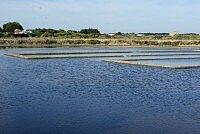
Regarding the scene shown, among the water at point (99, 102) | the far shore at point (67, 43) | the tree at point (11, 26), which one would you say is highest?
the tree at point (11, 26)

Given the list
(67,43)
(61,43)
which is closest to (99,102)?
(61,43)

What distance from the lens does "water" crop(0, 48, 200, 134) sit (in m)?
8.62

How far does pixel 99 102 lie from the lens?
1141 cm

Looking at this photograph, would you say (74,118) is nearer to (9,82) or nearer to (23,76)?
(9,82)

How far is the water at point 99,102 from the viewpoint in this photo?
28.3 ft

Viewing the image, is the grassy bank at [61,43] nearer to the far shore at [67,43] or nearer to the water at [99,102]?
Answer: the far shore at [67,43]

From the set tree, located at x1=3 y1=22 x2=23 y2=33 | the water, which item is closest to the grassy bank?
tree, located at x1=3 y1=22 x2=23 y2=33

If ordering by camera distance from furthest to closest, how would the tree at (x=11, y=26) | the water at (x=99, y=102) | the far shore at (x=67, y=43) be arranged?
the tree at (x=11, y=26), the far shore at (x=67, y=43), the water at (x=99, y=102)

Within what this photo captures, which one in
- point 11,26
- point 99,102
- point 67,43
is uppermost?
point 11,26

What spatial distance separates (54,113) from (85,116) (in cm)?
86

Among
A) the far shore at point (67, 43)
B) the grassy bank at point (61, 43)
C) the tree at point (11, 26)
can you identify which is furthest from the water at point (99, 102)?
the tree at point (11, 26)

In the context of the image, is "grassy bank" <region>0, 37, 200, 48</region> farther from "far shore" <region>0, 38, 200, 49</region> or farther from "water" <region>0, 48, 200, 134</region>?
"water" <region>0, 48, 200, 134</region>

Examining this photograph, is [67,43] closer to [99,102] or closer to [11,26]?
[11,26]

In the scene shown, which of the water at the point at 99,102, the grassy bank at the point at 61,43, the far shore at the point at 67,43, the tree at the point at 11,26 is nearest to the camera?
the water at the point at 99,102
